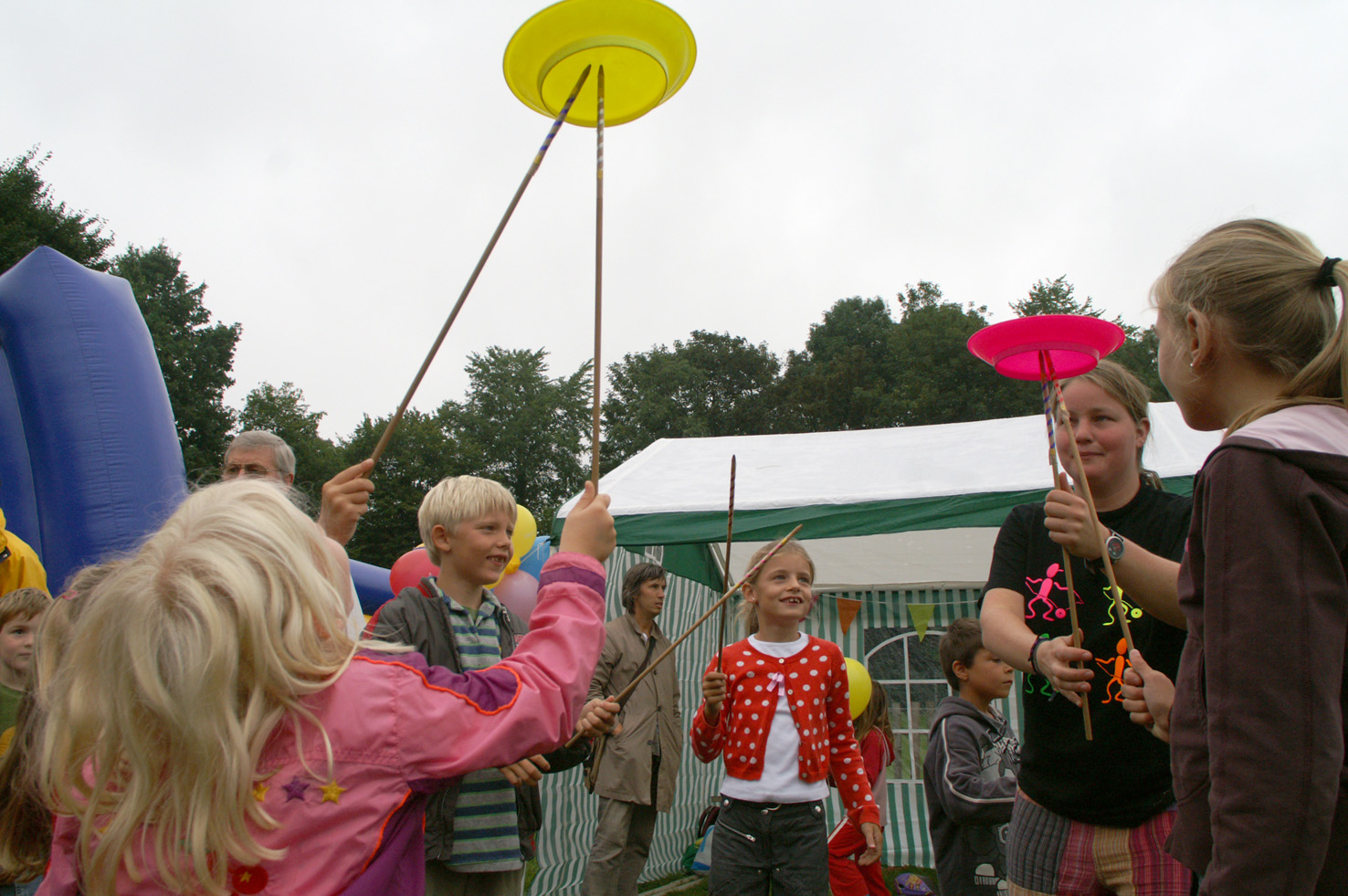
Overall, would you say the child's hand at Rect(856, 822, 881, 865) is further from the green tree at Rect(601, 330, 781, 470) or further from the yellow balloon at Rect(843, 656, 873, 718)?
the green tree at Rect(601, 330, 781, 470)

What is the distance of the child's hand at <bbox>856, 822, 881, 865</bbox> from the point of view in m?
3.29

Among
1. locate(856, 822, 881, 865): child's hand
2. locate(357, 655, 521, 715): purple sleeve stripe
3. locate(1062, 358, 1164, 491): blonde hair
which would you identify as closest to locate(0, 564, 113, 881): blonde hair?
locate(357, 655, 521, 715): purple sleeve stripe


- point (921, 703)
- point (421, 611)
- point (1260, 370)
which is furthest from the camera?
point (921, 703)

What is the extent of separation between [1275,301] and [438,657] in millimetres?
1991

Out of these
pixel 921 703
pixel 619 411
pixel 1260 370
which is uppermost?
pixel 619 411

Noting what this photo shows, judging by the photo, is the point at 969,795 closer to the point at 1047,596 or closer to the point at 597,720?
the point at 1047,596

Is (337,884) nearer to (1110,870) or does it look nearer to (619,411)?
(1110,870)

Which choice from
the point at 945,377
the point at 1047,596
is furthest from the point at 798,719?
the point at 945,377

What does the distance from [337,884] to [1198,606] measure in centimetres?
115

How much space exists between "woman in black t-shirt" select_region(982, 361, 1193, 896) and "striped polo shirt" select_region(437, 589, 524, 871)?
4.08ft

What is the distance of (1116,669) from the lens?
1.89m

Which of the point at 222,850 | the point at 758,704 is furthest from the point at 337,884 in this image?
the point at 758,704

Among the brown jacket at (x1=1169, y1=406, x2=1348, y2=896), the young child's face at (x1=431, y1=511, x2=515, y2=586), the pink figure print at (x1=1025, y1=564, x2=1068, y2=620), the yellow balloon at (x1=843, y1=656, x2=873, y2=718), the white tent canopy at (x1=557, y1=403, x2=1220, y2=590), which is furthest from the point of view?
the yellow balloon at (x1=843, y1=656, x2=873, y2=718)

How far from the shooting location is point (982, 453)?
5238mm
